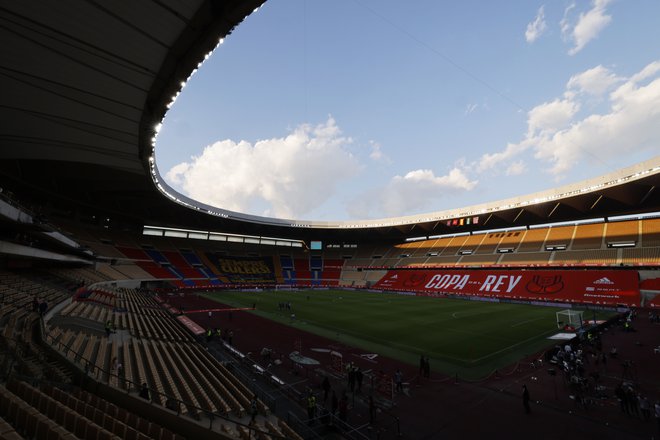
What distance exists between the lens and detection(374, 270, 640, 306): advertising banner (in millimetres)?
39438

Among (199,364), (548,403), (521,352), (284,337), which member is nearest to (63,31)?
(199,364)

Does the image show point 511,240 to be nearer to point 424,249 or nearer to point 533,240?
point 533,240

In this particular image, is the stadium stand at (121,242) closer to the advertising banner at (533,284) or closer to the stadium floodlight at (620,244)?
the stadium floodlight at (620,244)

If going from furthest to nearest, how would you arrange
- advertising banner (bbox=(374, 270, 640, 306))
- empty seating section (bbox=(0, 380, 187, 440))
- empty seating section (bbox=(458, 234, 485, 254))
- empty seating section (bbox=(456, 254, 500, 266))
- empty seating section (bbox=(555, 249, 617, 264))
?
empty seating section (bbox=(458, 234, 485, 254))
empty seating section (bbox=(456, 254, 500, 266))
empty seating section (bbox=(555, 249, 617, 264))
advertising banner (bbox=(374, 270, 640, 306))
empty seating section (bbox=(0, 380, 187, 440))

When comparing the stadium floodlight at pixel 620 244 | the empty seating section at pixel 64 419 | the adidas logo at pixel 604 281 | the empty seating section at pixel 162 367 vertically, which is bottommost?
the empty seating section at pixel 162 367

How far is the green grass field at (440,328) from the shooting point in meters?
19.7

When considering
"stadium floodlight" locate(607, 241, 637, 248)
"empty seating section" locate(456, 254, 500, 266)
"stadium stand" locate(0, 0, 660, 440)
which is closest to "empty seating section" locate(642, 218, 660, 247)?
"stadium stand" locate(0, 0, 660, 440)

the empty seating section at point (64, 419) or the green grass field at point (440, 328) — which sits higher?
the empty seating section at point (64, 419)

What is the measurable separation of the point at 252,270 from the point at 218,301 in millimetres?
28972

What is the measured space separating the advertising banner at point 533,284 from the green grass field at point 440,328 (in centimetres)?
609

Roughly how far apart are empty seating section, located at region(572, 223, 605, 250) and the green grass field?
18168mm

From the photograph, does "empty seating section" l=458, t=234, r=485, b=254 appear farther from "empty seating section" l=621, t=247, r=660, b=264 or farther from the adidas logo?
"empty seating section" l=621, t=247, r=660, b=264

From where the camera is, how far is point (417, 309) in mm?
37125

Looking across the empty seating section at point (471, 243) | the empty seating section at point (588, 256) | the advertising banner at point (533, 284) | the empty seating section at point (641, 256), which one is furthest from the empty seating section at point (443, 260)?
the empty seating section at point (641, 256)
